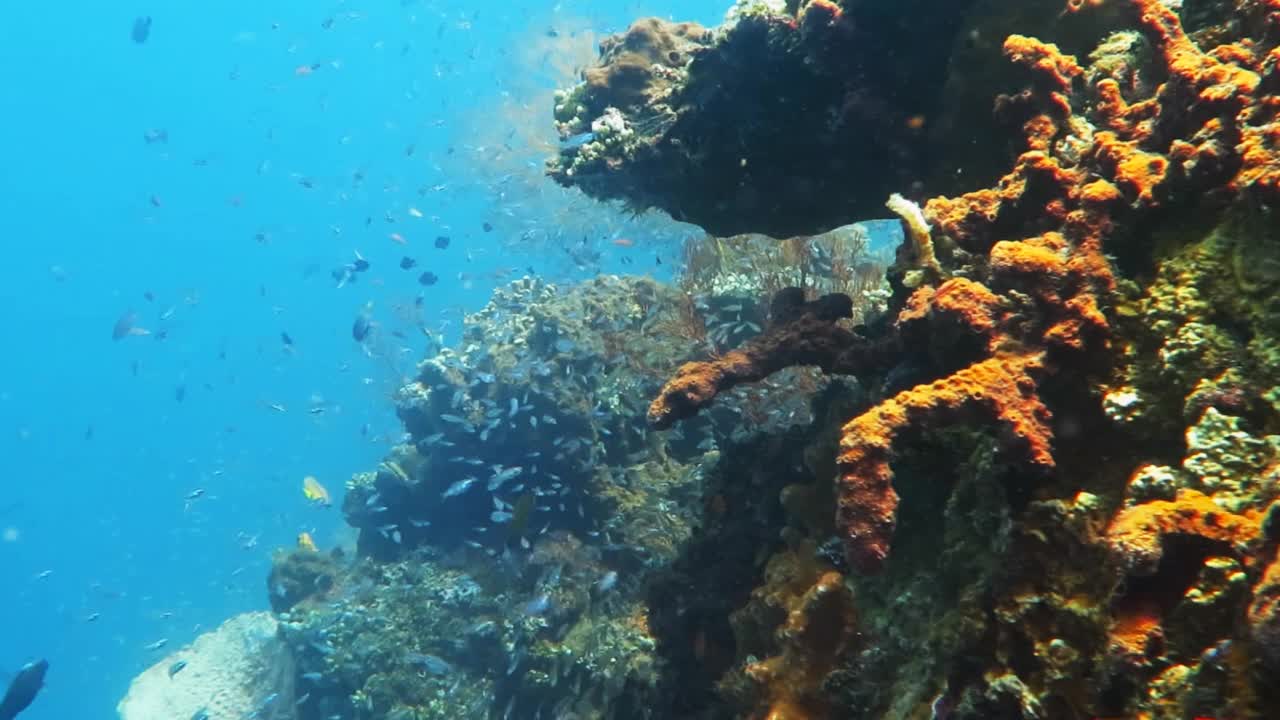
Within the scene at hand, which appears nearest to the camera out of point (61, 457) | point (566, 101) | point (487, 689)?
point (566, 101)

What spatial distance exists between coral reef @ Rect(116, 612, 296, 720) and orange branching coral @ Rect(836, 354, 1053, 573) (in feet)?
50.0

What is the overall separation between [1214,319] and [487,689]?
34.4 ft

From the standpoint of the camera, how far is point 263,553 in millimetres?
51031

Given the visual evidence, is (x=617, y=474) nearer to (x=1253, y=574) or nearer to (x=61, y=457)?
(x=1253, y=574)

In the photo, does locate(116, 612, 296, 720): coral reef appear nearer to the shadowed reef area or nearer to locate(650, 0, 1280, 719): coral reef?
the shadowed reef area

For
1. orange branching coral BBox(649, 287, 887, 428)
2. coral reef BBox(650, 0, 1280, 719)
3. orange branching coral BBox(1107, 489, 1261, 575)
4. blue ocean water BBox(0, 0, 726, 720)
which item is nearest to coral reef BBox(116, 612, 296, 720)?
orange branching coral BBox(649, 287, 887, 428)

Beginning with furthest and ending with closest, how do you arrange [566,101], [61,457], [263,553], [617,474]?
1. [61,457]
2. [263,553]
3. [617,474]
4. [566,101]

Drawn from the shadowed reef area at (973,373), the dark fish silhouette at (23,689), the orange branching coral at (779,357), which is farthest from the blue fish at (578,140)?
the dark fish silhouette at (23,689)

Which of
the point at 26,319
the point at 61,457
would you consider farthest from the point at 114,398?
the point at 26,319

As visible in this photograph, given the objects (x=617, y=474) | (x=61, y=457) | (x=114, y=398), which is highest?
(x=114, y=398)

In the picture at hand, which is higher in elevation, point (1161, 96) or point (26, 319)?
point (26, 319)

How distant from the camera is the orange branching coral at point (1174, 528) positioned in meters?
2.02

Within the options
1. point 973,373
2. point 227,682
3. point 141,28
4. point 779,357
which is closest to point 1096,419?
point 973,373

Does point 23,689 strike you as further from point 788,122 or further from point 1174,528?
point 1174,528
